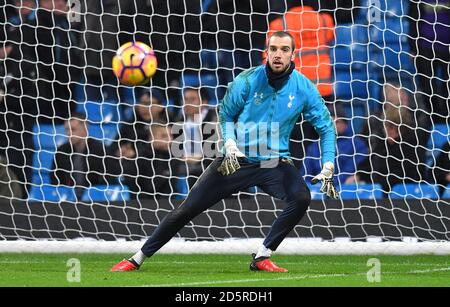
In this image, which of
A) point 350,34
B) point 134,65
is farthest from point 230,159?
point 350,34

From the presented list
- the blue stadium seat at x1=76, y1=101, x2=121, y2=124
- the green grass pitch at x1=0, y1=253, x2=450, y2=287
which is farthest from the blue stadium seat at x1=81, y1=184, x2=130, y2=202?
the green grass pitch at x1=0, y1=253, x2=450, y2=287

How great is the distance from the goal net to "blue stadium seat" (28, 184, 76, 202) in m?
0.02

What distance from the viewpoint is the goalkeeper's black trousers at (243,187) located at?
8.34 m

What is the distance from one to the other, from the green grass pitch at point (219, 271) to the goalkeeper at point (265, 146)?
1.24 ft

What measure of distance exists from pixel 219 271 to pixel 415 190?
364cm

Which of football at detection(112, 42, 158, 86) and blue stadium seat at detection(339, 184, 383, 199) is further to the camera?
blue stadium seat at detection(339, 184, 383, 199)

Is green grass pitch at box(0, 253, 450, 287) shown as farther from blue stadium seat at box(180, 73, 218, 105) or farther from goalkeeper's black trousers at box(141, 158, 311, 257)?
blue stadium seat at box(180, 73, 218, 105)

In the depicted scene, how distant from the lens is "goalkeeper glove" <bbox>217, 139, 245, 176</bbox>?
816cm

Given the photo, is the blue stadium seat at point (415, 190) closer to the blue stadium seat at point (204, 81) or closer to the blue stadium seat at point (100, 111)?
the blue stadium seat at point (204, 81)

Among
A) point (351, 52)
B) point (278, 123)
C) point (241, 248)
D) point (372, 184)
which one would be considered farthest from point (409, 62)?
point (278, 123)

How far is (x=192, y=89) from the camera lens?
1205 cm

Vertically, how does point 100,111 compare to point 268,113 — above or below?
above

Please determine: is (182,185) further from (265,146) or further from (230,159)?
(230,159)

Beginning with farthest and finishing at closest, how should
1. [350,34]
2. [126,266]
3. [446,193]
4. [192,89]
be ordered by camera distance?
[350,34] → [192,89] → [446,193] → [126,266]
